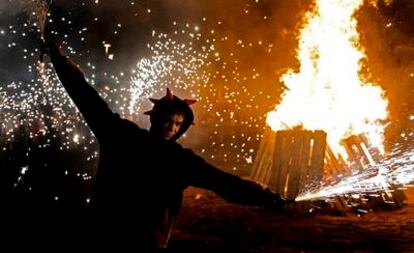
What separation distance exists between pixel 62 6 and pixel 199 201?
20.0 feet

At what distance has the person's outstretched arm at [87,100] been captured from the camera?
2146 millimetres

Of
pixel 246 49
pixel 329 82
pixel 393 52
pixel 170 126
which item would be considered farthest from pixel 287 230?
pixel 393 52

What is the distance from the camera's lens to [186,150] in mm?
2018

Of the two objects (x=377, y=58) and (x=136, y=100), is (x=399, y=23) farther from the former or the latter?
(x=136, y=100)

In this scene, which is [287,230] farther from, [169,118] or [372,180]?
[169,118]

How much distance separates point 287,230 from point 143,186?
15.6 feet

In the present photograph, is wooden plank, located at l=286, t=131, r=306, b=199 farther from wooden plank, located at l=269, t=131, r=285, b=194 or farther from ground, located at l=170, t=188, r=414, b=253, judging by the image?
ground, located at l=170, t=188, r=414, b=253

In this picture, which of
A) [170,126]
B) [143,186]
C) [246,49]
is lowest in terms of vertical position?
[143,186]

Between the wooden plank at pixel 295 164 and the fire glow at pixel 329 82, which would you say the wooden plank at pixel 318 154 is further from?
the fire glow at pixel 329 82

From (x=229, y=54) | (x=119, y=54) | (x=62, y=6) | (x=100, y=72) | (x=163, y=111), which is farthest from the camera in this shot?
(x=229, y=54)

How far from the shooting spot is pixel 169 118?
230cm

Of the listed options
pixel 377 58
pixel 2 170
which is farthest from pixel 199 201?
pixel 377 58

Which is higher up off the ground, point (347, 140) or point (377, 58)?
point (377, 58)

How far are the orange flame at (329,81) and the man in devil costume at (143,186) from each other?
8.25m
